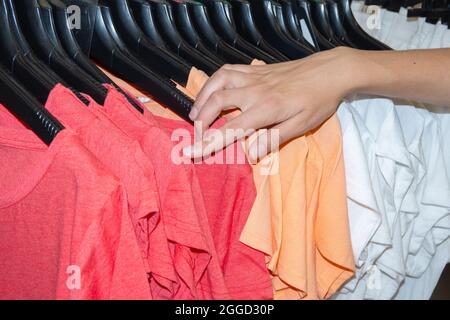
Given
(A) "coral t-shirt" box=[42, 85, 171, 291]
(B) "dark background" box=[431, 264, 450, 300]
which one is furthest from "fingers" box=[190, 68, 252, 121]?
(B) "dark background" box=[431, 264, 450, 300]

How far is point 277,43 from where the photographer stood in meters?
0.96

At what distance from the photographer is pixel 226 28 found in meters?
0.92

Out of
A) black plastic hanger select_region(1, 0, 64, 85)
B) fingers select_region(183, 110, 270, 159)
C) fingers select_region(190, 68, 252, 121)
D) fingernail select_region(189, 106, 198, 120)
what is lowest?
fingers select_region(183, 110, 270, 159)

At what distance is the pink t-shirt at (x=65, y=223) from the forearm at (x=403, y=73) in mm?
362

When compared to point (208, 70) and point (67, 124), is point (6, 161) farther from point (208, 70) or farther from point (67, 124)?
point (208, 70)

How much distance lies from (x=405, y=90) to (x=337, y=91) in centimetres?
11

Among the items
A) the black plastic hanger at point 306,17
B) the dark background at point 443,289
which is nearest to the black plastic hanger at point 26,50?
the black plastic hanger at point 306,17

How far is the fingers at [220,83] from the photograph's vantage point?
0.67 metres

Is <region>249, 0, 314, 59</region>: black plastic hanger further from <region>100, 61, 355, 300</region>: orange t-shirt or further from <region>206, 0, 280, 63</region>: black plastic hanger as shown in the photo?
<region>100, 61, 355, 300</region>: orange t-shirt

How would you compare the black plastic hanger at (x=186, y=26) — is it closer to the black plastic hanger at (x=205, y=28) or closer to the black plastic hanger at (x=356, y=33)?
the black plastic hanger at (x=205, y=28)

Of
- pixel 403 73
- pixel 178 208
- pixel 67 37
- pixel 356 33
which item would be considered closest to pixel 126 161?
pixel 178 208

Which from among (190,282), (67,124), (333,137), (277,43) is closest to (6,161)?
(67,124)

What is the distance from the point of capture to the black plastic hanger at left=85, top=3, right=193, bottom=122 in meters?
0.69

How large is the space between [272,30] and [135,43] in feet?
0.83
